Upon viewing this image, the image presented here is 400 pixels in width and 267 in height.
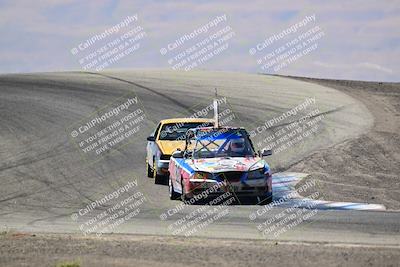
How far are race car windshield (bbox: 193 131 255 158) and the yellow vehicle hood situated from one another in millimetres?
1999

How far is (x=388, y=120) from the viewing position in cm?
3194

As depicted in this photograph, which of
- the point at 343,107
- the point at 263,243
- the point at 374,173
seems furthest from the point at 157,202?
the point at 343,107

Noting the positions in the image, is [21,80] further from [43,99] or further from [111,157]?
[111,157]

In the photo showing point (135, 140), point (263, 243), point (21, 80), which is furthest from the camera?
point (21, 80)

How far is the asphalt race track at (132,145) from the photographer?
1370 centimetres

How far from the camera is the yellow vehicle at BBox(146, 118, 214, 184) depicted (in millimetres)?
19828

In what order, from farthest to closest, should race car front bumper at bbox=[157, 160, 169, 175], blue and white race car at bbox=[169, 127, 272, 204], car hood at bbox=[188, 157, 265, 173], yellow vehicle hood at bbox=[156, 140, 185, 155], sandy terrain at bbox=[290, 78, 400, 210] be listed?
yellow vehicle hood at bbox=[156, 140, 185, 155] → race car front bumper at bbox=[157, 160, 169, 175] → sandy terrain at bbox=[290, 78, 400, 210] → car hood at bbox=[188, 157, 265, 173] → blue and white race car at bbox=[169, 127, 272, 204]

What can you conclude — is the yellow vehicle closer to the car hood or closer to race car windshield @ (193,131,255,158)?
race car windshield @ (193,131,255,158)

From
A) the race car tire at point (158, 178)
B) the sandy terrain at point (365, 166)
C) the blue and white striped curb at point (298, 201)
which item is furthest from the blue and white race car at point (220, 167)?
the sandy terrain at point (365, 166)

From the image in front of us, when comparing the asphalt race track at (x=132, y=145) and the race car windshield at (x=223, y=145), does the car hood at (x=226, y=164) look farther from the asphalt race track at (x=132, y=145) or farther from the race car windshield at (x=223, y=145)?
the asphalt race track at (x=132, y=145)

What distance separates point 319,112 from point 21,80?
13.3 m

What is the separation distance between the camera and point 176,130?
21141mm

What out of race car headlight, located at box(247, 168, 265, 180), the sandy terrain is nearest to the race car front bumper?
the sandy terrain

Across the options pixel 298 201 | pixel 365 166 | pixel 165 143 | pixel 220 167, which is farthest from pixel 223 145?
pixel 365 166
